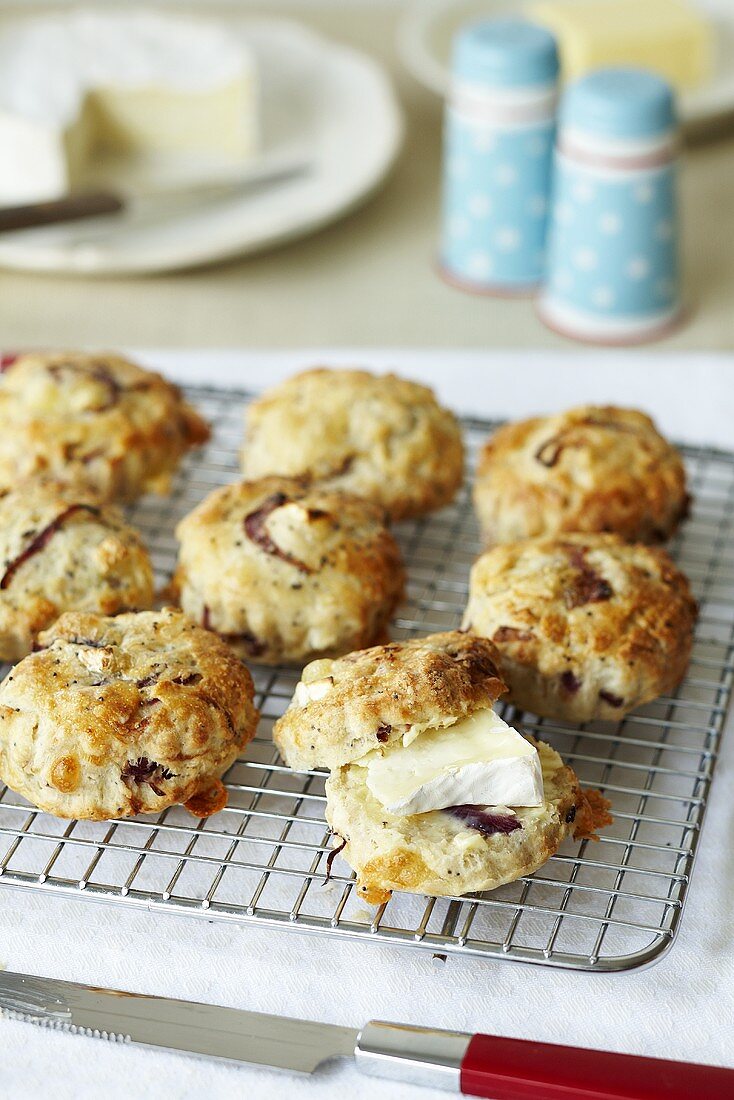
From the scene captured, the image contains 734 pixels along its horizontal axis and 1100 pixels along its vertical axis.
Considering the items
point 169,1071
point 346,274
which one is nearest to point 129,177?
point 346,274

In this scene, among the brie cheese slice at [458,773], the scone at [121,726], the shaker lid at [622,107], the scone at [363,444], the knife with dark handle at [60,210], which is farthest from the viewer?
the knife with dark handle at [60,210]

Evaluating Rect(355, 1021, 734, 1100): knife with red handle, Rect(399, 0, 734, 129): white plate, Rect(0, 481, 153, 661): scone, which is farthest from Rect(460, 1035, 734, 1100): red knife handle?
Rect(399, 0, 734, 129): white plate

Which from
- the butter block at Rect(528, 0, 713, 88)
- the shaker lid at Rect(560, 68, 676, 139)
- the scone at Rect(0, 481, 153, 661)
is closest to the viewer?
the scone at Rect(0, 481, 153, 661)

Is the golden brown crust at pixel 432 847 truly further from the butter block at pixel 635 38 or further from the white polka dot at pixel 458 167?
the butter block at pixel 635 38

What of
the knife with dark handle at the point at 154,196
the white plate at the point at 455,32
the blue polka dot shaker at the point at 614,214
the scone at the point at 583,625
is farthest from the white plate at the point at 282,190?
the scone at the point at 583,625

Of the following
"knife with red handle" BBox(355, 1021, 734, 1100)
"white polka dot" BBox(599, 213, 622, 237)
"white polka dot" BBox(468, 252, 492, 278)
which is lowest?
"white polka dot" BBox(468, 252, 492, 278)

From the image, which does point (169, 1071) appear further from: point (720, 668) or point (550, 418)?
point (550, 418)

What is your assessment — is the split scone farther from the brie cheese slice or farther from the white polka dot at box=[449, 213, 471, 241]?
the white polka dot at box=[449, 213, 471, 241]
